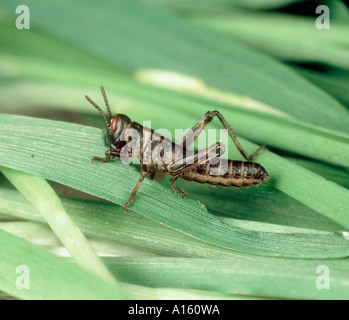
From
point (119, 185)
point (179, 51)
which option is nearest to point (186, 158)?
point (119, 185)

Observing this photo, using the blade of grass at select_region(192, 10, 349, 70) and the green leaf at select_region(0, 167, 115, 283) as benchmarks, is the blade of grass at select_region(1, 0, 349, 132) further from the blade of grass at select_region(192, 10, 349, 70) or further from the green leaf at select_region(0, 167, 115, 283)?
the green leaf at select_region(0, 167, 115, 283)

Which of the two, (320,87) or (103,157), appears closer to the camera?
(103,157)

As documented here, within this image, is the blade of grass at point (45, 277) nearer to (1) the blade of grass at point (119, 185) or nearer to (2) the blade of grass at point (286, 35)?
(1) the blade of grass at point (119, 185)

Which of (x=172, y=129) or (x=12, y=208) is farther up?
(x=172, y=129)

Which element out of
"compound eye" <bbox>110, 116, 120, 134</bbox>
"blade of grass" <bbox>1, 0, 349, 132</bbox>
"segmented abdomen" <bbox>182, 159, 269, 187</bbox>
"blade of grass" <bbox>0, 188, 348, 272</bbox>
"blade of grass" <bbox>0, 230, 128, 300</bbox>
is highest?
"blade of grass" <bbox>1, 0, 349, 132</bbox>

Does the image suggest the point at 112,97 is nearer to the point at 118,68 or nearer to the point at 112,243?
the point at 118,68

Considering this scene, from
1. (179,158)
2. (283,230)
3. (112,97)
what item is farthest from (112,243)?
(112,97)

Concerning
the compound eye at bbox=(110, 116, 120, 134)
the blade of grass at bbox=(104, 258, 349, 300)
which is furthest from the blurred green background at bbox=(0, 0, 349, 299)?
the compound eye at bbox=(110, 116, 120, 134)
